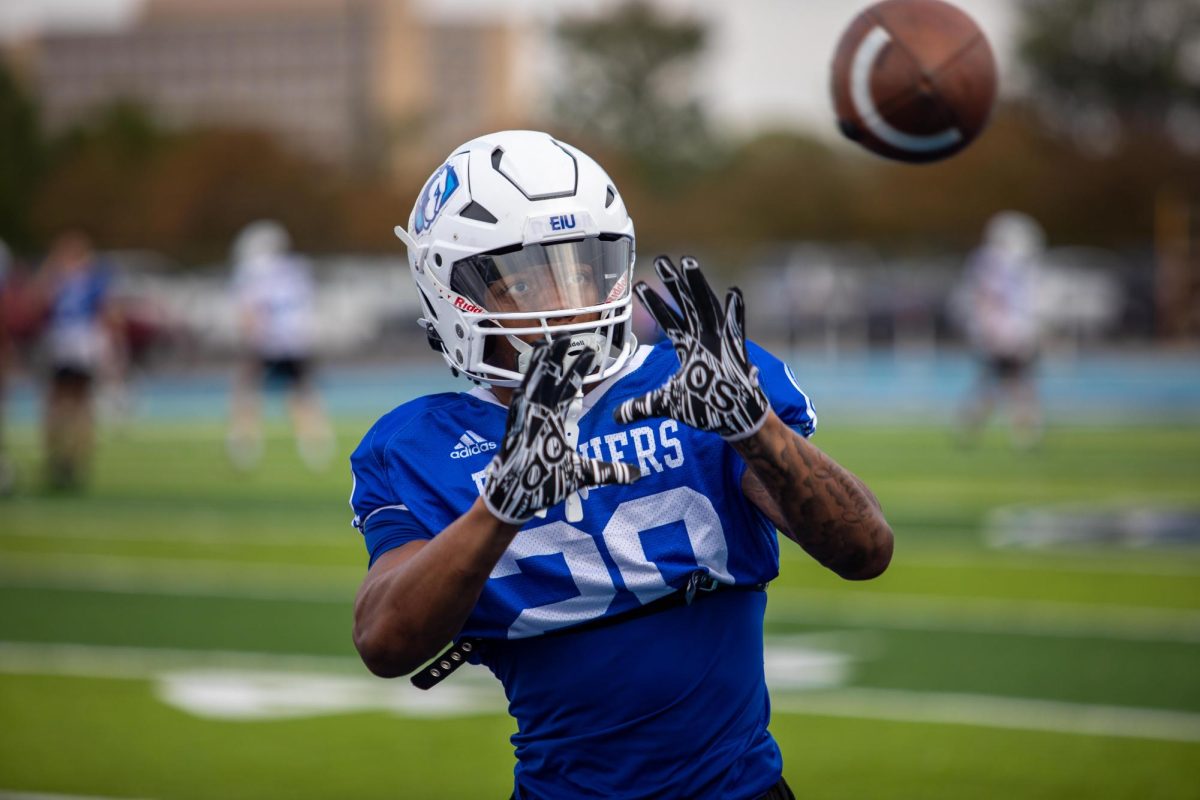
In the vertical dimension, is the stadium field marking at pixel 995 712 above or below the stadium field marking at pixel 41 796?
below

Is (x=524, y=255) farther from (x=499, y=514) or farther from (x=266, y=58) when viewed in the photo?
(x=266, y=58)

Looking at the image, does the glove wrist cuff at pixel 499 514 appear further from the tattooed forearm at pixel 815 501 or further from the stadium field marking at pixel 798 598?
the stadium field marking at pixel 798 598

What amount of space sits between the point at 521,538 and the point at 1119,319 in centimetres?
2895

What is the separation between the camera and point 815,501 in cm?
Result: 245

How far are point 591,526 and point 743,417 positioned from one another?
38 cm

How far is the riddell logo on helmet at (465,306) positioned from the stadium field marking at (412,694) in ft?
12.0

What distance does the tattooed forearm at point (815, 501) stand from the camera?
7.82 ft

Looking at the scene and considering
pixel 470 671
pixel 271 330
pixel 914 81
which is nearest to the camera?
pixel 914 81

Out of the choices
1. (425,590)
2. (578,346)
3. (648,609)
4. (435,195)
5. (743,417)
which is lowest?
(648,609)

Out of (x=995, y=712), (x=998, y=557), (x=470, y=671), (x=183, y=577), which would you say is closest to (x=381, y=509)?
(x=995, y=712)

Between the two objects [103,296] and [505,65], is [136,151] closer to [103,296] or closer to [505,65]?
[103,296]

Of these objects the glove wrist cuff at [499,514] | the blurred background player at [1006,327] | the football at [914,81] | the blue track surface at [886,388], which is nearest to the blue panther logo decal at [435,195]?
the glove wrist cuff at [499,514]

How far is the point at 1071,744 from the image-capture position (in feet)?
18.2

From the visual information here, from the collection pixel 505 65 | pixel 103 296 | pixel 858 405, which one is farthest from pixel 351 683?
pixel 505 65
